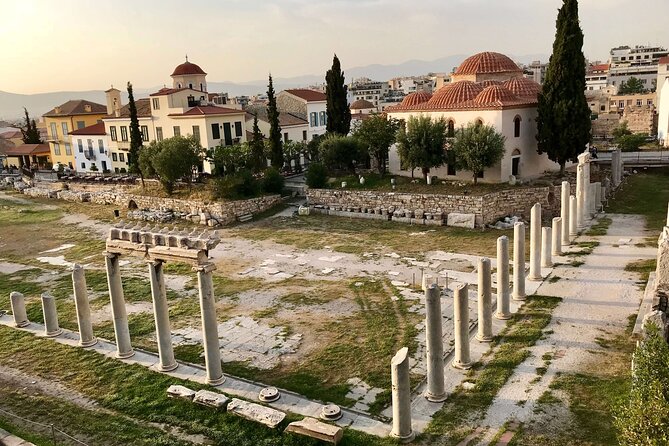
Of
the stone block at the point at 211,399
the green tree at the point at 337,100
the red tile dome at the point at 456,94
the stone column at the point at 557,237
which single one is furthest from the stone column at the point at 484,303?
the green tree at the point at 337,100

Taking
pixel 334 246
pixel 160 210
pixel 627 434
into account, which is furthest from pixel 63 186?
pixel 627 434

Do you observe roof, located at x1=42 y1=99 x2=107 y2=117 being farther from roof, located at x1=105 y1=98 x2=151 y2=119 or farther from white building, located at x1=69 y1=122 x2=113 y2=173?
roof, located at x1=105 y1=98 x2=151 y2=119

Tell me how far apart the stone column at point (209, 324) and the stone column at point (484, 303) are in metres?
7.09

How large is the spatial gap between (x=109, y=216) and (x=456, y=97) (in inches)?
988

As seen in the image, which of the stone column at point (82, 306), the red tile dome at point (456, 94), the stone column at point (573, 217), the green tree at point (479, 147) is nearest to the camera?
the stone column at point (82, 306)

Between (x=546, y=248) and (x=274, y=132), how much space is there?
2352 cm

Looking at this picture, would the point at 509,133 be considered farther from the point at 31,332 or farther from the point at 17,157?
the point at 17,157

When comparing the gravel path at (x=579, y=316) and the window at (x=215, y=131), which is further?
the window at (x=215, y=131)

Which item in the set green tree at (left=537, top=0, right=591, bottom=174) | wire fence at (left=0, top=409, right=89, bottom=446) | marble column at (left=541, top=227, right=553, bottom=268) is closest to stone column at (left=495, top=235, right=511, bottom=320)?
marble column at (left=541, top=227, right=553, bottom=268)

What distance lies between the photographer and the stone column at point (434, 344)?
1246 cm

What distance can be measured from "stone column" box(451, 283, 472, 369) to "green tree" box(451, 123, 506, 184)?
18128mm

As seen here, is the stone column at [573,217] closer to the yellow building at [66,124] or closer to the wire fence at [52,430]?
the wire fence at [52,430]

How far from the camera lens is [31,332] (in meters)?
18.4

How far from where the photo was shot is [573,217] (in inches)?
991
